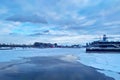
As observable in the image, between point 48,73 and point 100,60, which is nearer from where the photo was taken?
point 48,73

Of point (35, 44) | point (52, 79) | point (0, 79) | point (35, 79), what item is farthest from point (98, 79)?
point (35, 44)

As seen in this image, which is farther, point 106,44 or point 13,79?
point 106,44

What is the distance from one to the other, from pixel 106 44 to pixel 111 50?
19442 millimetres

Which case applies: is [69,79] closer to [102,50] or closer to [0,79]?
[0,79]

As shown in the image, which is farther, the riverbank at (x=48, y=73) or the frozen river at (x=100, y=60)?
the frozen river at (x=100, y=60)

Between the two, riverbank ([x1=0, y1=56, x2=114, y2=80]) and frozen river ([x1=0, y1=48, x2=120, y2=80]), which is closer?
riverbank ([x1=0, y1=56, x2=114, y2=80])

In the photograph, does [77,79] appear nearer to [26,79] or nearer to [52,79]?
[52,79]

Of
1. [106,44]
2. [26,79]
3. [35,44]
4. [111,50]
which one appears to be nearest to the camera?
[26,79]

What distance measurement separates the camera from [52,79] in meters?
11.1

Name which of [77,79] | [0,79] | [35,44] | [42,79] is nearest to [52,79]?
[42,79]

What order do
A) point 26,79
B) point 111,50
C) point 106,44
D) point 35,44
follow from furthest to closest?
point 35,44
point 106,44
point 111,50
point 26,79

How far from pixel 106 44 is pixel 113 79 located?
68.9 metres

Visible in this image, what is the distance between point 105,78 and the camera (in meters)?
11.3

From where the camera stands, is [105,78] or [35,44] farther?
[35,44]
